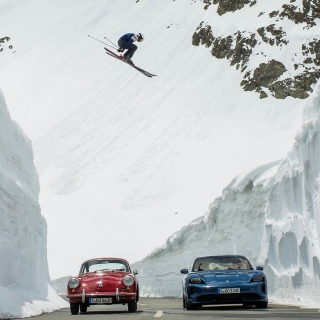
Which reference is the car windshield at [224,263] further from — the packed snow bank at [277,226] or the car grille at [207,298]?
the packed snow bank at [277,226]

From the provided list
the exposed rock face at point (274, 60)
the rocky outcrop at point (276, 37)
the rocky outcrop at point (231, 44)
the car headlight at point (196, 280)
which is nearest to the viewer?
the car headlight at point (196, 280)

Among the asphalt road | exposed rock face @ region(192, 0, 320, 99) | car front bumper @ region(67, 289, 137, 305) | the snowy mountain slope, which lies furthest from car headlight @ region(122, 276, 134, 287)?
exposed rock face @ region(192, 0, 320, 99)

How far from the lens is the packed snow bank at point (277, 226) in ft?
58.9

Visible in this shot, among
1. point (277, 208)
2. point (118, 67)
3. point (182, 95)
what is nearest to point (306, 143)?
Result: point (277, 208)

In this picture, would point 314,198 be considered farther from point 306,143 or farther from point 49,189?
point 49,189

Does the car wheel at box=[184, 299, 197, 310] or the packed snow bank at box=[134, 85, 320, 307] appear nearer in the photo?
the car wheel at box=[184, 299, 197, 310]

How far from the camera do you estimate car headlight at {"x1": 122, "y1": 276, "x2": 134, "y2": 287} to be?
15195mm

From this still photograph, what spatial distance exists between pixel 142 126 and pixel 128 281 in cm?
6204

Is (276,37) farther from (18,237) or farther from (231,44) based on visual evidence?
(18,237)

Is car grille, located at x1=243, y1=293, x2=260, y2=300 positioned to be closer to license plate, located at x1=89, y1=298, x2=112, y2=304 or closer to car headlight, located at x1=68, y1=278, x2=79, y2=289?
license plate, located at x1=89, y1=298, x2=112, y2=304

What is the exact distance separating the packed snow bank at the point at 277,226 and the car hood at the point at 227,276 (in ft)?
6.74

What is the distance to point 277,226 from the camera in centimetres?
2194

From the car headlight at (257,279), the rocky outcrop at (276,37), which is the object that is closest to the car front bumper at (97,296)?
the car headlight at (257,279)

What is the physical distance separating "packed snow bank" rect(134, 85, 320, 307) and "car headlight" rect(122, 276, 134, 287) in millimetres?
4001
